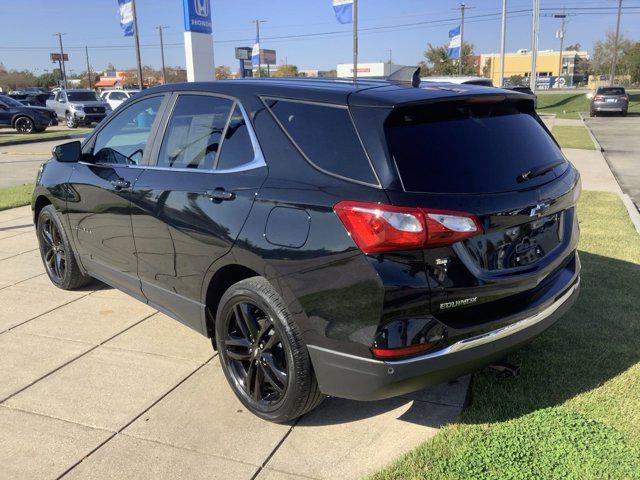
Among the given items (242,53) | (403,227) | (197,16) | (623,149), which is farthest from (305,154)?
(242,53)

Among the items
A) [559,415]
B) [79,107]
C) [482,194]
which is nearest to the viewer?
[482,194]

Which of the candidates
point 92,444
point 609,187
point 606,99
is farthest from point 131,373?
point 606,99

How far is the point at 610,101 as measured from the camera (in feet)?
107

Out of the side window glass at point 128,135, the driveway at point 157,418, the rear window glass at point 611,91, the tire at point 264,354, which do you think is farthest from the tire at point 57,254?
the rear window glass at point 611,91

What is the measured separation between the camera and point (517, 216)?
8.84 ft

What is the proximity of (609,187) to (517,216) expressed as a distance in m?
8.64

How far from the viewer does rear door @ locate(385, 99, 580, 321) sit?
2.49 m

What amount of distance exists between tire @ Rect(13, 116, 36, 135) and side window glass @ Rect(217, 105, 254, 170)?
2606 centimetres

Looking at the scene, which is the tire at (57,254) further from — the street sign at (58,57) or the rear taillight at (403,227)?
the street sign at (58,57)

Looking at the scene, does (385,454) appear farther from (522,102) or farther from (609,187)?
(609,187)

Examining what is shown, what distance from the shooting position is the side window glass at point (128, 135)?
157 inches

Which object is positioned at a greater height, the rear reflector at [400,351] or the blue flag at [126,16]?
the blue flag at [126,16]

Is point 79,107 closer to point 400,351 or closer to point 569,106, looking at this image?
point 400,351

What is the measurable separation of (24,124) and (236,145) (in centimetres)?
2640
